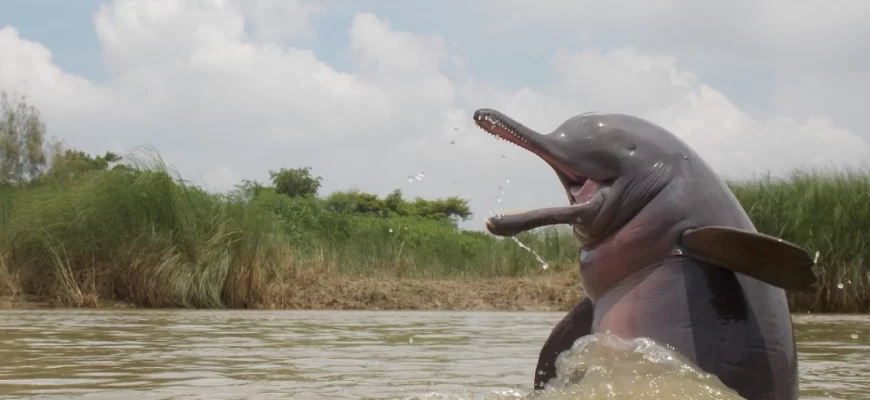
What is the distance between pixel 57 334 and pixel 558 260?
10.6 metres

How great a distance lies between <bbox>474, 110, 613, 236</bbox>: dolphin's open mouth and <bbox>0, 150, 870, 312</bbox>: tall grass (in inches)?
355

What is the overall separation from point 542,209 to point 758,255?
0.75 meters

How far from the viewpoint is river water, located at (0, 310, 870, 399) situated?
430cm

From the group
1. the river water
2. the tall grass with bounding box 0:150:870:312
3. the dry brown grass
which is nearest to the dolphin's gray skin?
the river water

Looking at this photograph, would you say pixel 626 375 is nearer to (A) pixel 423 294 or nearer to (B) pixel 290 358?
(B) pixel 290 358

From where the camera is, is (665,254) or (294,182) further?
(294,182)

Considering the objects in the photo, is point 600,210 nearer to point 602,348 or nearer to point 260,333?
point 602,348

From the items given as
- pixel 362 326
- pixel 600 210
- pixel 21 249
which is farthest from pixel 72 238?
pixel 600 210

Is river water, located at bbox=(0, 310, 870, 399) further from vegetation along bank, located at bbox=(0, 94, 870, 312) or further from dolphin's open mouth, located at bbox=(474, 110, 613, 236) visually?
vegetation along bank, located at bbox=(0, 94, 870, 312)

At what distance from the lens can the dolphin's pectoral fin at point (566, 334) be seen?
12.1 feet

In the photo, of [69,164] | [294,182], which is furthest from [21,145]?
[294,182]

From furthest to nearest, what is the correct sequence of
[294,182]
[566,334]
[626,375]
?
[294,182] → [566,334] → [626,375]

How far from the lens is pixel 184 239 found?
1262cm

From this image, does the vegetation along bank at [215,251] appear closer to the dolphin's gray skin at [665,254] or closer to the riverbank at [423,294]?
the riverbank at [423,294]
